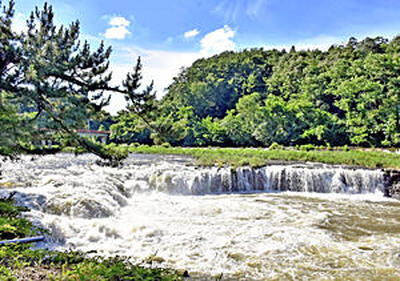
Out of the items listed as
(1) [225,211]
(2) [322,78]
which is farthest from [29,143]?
(2) [322,78]

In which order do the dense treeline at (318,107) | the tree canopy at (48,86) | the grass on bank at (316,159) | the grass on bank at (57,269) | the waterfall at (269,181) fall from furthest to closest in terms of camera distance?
the dense treeline at (318,107)
the grass on bank at (316,159)
the waterfall at (269,181)
the tree canopy at (48,86)
the grass on bank at (57,269)

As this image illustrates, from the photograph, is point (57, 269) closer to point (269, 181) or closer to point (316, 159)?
point (269, 181)

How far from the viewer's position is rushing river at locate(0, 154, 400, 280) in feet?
18.7

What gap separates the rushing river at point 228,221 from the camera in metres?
5.70

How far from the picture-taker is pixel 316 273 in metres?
5.29

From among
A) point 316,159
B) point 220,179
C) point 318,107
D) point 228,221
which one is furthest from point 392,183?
point 318,107

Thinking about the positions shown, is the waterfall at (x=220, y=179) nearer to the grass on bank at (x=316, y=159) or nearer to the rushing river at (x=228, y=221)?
the rushing river at (x=228, y=221)

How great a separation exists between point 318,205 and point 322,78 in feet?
109

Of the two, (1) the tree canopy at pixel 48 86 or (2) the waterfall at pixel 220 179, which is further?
(2) the waterfall at pixel 220 179

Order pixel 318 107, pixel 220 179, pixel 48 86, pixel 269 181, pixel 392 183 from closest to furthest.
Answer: pixel 48 86
pixel 392 183
pixel 220 179
pixel 269 181
pixel 318 107

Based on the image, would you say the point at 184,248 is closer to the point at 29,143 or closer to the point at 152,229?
the point at 152,229

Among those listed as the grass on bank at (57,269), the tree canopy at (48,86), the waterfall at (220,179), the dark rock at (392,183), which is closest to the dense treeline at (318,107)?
the waterfall at (220,179)

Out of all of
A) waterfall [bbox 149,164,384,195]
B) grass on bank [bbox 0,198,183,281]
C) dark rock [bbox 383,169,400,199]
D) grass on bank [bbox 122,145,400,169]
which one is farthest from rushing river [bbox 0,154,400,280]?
grass on bank [bbox 122,145,400,169]

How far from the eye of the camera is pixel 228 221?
861cm
